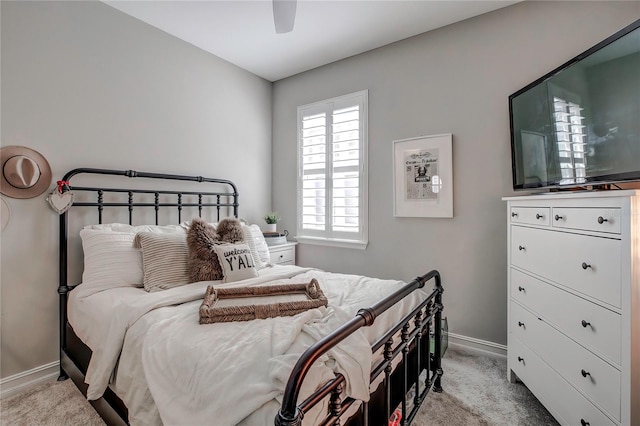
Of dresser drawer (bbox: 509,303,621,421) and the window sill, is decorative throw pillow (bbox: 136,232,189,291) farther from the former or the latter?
dresser drawer (bbox: 509,303,621,421)

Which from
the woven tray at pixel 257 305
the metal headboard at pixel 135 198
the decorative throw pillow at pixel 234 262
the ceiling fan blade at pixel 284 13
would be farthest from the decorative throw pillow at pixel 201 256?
the ceiling fan blade at pixel 284 13

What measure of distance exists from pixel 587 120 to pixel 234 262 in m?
2.21

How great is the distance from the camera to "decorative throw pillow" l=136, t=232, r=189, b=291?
1920 mm

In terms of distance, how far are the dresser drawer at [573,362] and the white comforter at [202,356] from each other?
2.49 feet

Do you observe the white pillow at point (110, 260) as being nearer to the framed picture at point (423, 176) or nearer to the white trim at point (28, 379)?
the white trim at point (28, 379)

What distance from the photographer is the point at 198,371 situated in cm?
103

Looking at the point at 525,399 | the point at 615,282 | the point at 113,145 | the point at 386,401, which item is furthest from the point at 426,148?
the point at 113,145

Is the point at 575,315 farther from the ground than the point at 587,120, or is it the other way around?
the point at 587,120

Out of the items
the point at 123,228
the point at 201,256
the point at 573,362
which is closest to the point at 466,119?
the point at 573,362

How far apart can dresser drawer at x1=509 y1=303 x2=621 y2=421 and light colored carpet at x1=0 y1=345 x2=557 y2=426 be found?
1.19ft

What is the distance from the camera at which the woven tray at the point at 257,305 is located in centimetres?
137

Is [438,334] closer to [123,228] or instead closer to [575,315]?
[575,315]

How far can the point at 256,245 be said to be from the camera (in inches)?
104

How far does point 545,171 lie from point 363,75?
6.54 ft
